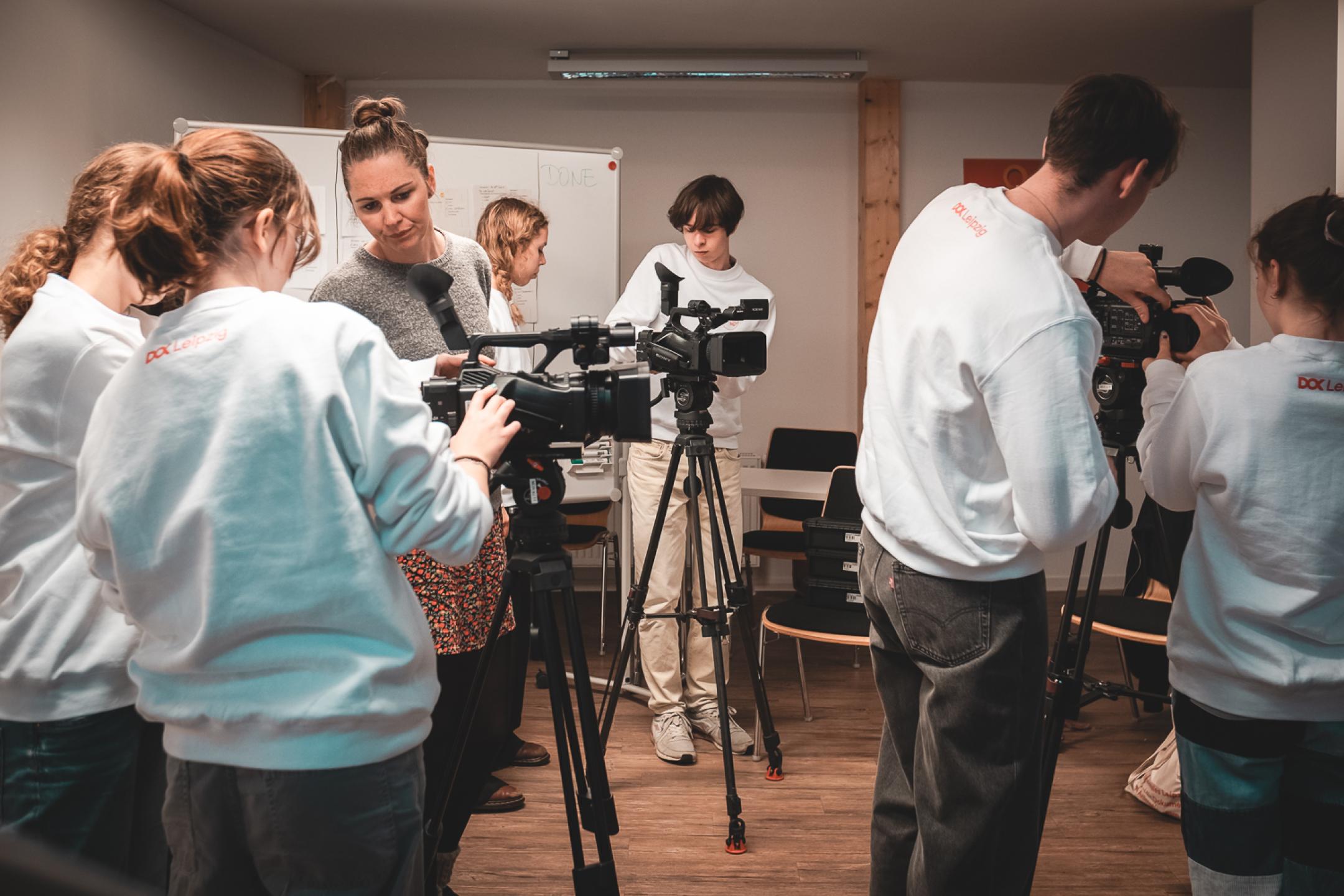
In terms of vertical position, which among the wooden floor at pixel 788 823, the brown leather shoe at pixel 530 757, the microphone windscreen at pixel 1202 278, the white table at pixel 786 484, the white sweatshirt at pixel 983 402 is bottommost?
the wooden floor at pixel 788 823

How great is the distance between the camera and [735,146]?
5578 millimetres

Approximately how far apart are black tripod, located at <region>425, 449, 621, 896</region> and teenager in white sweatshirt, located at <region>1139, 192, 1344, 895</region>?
3.24ft

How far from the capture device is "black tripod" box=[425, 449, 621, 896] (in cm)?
145

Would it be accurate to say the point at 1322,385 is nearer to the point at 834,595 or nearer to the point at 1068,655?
the point at 1068,655

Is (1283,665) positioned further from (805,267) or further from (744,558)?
(805,267)

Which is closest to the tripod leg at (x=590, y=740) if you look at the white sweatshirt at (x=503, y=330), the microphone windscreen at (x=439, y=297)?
the microphone windscreen at (x=439, y=297)

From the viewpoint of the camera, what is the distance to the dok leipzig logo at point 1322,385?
1488 mm

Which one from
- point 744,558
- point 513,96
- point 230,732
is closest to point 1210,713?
point 230,732

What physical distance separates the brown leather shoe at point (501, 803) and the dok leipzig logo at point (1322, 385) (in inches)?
87.8

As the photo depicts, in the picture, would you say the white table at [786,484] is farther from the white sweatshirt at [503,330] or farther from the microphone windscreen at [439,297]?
the microphone windscreen at [439,297]

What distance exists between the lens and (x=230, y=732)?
3.36 feet

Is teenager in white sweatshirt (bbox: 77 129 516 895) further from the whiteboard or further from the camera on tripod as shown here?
the whiteboard

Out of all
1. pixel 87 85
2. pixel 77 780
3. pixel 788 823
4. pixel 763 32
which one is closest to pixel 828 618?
pixel 788 823

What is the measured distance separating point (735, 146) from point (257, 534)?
16.4 ft
